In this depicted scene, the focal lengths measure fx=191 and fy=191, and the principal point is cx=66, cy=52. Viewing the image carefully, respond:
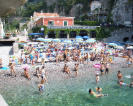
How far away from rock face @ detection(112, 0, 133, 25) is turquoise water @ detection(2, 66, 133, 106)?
31.8 meters

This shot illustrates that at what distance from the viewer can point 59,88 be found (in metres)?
16.4

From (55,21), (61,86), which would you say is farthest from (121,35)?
(61,86)

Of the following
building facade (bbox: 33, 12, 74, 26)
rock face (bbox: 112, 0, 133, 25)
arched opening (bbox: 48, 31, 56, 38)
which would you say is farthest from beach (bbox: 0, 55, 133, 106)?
rock face (bbox: 112, 0, 133, 25)

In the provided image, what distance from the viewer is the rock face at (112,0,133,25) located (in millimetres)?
45562

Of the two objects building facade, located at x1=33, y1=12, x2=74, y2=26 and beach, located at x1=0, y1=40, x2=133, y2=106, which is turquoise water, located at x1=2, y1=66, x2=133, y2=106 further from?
building facade, located at x1=33, y1=12, x2=74, y2=26

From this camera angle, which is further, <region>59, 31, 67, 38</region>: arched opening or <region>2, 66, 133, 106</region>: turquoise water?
<region>59, 31, 67, 38</region>: arched opening

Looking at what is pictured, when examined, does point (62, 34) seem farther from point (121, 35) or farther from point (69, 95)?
point (69, 95)

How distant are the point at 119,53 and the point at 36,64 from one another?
13648mm

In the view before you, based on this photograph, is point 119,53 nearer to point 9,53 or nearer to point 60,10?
point 9,53

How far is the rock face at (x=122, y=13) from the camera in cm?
4556

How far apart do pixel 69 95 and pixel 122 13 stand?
37615 mm

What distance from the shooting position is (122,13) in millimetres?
47500

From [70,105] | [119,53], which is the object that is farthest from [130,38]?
[70,105]

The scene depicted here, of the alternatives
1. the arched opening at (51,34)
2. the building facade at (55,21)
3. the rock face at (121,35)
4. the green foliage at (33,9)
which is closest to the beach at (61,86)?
the rock face at (121,35)
